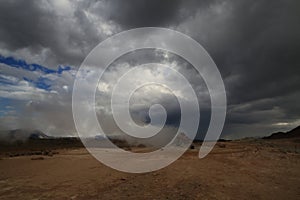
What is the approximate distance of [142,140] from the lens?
43719mm

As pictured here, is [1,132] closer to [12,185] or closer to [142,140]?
[142,140]

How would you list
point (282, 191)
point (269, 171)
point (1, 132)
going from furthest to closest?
point (1, 132) < point (269, 171) < point (282, 191)

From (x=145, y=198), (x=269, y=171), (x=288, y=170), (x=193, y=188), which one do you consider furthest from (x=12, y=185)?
Result: (x=288, y=170)

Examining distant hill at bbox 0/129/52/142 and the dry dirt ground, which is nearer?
the dry dirt ground

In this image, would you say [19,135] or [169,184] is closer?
[169,184]

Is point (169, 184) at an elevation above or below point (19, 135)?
below

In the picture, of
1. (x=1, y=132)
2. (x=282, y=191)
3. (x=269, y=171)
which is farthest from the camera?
(x=1, y=132)

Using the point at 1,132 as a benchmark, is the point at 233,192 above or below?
below

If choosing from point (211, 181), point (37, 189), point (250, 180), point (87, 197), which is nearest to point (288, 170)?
point (250, 180)

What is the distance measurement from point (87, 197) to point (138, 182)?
7.20 feet

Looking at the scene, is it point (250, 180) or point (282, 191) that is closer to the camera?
point (282, 191)

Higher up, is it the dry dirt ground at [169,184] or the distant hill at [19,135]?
the distant hill at [19,135]

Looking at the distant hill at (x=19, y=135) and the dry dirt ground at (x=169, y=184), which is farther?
the distant hill at (x=19, y=135)

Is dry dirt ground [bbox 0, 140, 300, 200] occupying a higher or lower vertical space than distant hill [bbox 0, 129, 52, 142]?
lower
